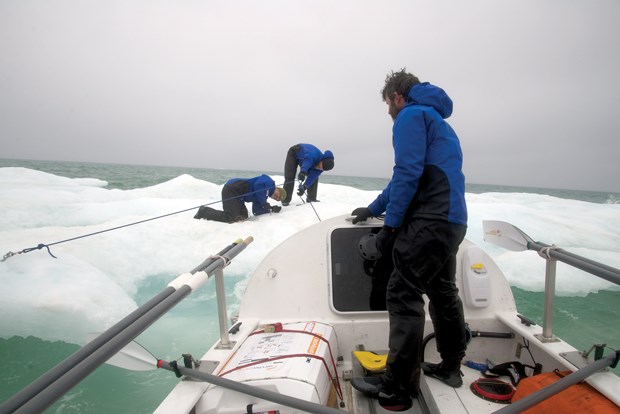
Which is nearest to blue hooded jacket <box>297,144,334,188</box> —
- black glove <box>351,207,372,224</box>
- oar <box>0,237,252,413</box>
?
black glove <box>351,207,372,224</box>

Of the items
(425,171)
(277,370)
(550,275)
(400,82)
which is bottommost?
(277,370)

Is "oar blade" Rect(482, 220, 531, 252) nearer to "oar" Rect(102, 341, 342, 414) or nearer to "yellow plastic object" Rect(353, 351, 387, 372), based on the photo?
"yellow plastic object" Rect(353, 351, 387, 372)

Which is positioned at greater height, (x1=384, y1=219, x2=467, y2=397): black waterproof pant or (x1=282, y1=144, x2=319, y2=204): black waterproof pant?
(x1=282, y1=144, x2=319, y2=204): black waterproof pant

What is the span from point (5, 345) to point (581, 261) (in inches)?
187

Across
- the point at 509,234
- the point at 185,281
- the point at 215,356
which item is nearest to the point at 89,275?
the point at 215,356

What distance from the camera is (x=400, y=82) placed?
1.76 meters

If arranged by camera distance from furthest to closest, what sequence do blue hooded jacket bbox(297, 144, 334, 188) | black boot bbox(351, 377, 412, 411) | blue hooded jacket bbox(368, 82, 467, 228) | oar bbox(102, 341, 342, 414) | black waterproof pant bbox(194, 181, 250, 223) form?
blue hooded jacket bbox(297, 144, 334, 188) → black waterproof pant bbox(194, 181, 250, 223) → black boot bbox(351, 377, 412, 411) → blue hooded jacket bbox(368, 82, 467, 228) → oar bbox(102, 341, 342, 414)

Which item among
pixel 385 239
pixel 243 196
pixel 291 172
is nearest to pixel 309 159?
pixel 291 172

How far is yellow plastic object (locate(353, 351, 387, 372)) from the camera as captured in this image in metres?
1.89

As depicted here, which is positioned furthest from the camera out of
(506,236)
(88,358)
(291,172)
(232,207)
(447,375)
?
(291,172)

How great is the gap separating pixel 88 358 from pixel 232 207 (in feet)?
14.9

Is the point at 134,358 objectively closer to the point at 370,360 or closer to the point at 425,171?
the point at 370,360

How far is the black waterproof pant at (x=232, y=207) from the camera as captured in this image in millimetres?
5289

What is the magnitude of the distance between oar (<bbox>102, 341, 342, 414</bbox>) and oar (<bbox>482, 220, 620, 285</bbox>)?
1260 millimetres
